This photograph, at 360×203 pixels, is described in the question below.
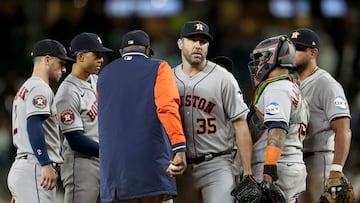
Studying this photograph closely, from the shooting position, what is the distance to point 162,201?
7102 mm

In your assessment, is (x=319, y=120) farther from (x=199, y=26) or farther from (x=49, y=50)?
(x=49, y=50)

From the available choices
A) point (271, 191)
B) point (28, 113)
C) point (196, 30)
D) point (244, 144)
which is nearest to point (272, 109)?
point (244, 144)

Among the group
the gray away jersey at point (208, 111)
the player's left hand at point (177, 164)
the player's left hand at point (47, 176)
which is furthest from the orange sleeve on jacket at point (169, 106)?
the player's left hand at point (47, 176)

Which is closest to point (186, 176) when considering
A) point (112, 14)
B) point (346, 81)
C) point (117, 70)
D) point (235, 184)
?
point (235, 184)

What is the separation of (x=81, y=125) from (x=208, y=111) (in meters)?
1.23

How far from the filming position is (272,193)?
7.08 metres

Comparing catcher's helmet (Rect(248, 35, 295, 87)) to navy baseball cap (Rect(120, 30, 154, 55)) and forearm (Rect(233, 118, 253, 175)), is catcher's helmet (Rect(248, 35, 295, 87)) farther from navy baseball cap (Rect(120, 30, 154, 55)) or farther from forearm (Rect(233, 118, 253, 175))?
navy baseball cap (Rect(120, 30, 154, 55))

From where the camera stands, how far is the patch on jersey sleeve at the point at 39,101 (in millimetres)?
7535

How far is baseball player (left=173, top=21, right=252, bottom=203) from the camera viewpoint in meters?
7.52

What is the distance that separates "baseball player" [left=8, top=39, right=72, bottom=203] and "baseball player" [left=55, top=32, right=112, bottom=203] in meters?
0.25

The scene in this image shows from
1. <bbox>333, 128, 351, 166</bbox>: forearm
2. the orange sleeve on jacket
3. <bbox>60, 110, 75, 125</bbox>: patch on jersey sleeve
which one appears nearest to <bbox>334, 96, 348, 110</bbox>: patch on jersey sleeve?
<bbox>333, 128, 351, 166</bbox>: forearm

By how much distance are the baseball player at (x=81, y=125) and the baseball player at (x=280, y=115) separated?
1472 millimetres

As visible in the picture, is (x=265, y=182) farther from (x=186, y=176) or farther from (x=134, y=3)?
(x=134, y=3)

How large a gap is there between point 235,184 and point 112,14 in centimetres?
1149
